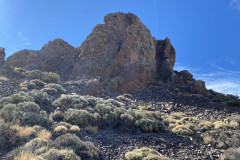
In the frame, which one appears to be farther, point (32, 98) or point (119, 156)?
point (32, 98)

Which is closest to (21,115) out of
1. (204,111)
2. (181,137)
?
(181,137)

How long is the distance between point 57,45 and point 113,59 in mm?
11351

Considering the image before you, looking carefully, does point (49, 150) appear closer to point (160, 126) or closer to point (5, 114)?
point (5, 114)

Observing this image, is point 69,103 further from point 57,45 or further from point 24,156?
point 57,45

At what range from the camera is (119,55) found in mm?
29719

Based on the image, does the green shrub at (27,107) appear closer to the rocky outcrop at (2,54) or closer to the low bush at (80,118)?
the low bush at (80,118)

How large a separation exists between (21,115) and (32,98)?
3038mm

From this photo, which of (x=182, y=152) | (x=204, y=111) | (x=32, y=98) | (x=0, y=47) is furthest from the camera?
(x=0, y=47)

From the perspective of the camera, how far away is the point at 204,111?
61.8 ft

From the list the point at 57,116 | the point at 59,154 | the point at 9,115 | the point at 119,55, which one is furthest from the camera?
the point at 119,55

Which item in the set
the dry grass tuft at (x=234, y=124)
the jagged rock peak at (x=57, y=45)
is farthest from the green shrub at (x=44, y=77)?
the dry grass tuft at (x=234, y=124)

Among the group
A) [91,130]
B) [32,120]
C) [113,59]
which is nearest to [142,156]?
[91,130]

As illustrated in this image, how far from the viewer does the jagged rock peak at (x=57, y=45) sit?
107 ft

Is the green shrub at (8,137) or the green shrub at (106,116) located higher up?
the green shrub at (106,116)
